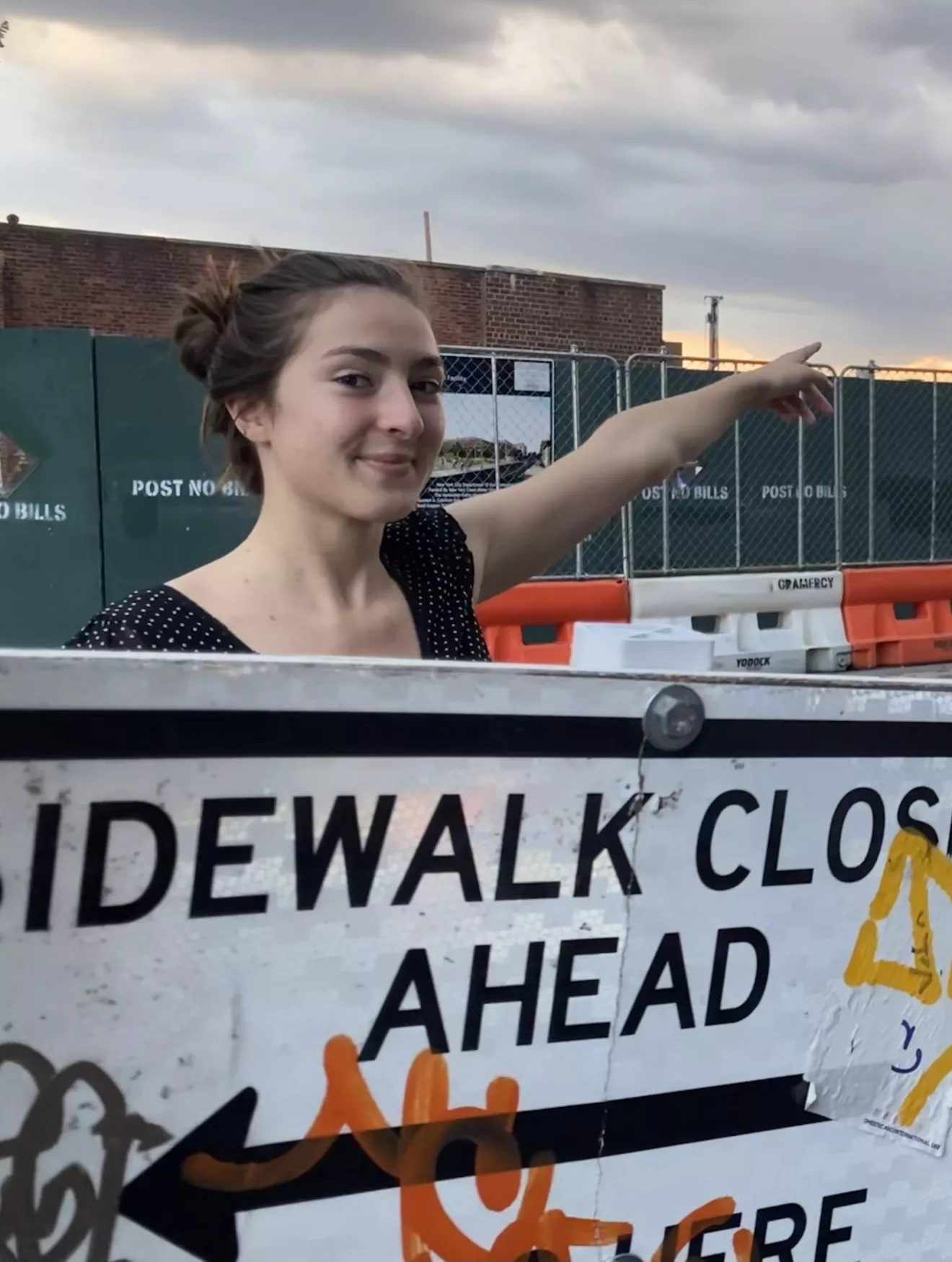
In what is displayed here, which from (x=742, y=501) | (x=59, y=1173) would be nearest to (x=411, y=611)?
(x=59, y=1173)

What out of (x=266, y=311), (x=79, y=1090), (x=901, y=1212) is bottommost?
(x=901, y=1212)

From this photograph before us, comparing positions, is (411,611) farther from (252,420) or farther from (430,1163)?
(430,1163)

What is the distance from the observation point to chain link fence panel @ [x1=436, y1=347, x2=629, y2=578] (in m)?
8.10

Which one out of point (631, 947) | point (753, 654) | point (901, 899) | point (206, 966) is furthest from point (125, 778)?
point (753, 654)

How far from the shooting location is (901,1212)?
1.42 m

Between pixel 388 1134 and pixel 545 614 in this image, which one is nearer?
pixel 388 1134

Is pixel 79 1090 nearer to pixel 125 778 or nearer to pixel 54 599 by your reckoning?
pixel 125 778

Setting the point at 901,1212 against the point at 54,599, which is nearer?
the point at 901,1212

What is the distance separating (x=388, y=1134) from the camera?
1123mm

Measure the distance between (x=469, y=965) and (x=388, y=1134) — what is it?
6.7 inches

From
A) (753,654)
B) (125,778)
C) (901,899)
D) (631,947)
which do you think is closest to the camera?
(125,778)

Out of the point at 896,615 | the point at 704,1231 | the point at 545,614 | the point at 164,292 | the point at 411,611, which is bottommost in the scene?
the point at 704,1231

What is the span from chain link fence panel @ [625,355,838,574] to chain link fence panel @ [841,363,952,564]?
26 cm

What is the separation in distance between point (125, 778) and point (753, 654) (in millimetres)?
7688
